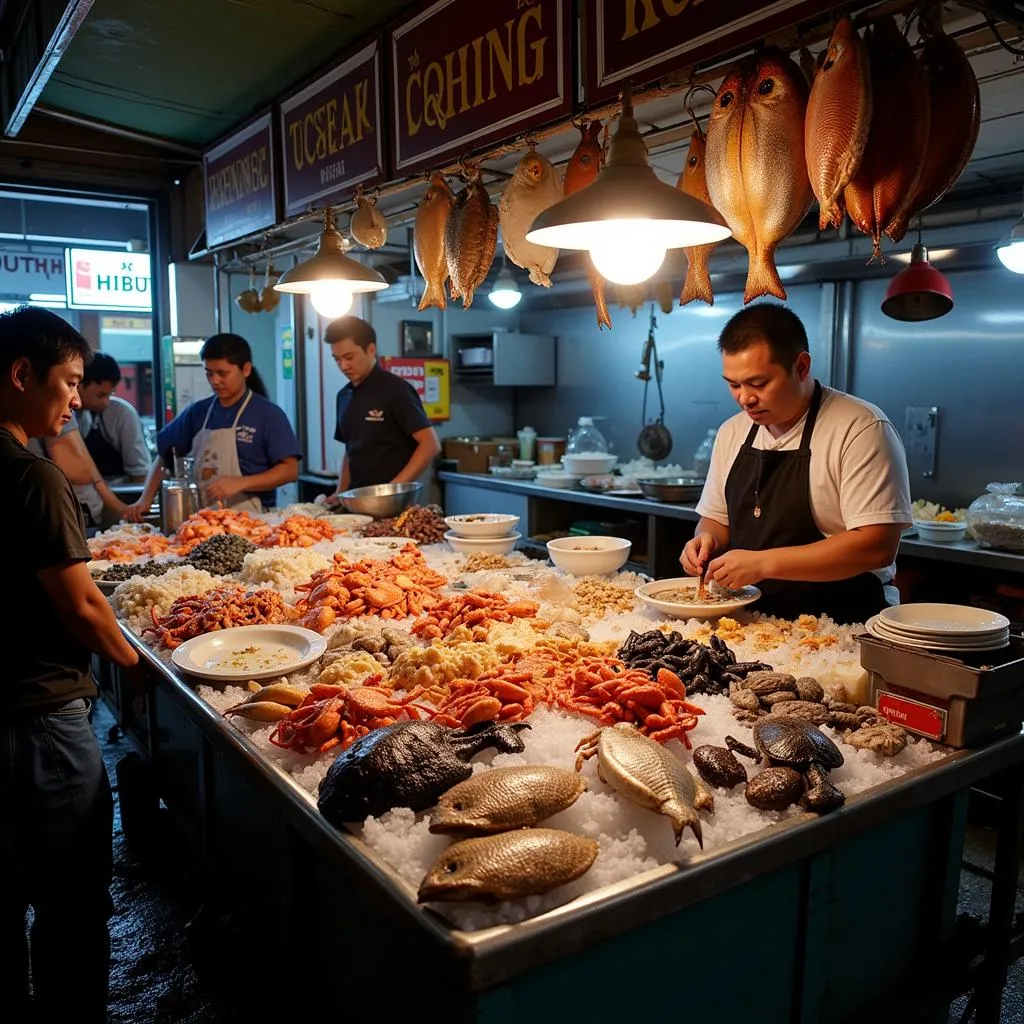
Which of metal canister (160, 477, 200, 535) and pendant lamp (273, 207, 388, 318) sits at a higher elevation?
pendant lamp (273, 207, 388, 318)

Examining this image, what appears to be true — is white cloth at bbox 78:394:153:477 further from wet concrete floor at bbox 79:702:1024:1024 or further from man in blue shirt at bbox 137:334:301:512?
wet concrete floor at bbox 79:702:1024:1024

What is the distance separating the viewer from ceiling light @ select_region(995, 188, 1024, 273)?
13.9ft

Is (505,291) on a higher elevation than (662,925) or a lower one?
higher

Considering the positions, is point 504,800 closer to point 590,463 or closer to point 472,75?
point 472,75

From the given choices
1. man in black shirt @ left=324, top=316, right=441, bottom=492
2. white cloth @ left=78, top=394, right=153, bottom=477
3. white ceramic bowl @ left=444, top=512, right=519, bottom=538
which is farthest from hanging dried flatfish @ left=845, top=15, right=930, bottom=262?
white cloth @ left=78, top=394, right=153, bottom=477

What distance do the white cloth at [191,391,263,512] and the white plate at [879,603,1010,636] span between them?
4.12 meters

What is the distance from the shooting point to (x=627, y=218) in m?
1.78

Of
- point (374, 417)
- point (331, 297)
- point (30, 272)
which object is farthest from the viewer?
point (30, 272)

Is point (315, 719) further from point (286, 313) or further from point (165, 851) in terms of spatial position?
point (286, 313)

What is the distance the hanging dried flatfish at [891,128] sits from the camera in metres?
1.87

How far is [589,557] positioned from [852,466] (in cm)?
103

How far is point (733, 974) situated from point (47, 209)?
1231 centimetres

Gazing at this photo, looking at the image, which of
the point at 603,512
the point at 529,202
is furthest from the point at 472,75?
the point at 603,512

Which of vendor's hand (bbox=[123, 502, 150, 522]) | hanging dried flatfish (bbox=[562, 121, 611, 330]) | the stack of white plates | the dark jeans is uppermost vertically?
hanging dried flatfish (bbox=[562, 121, 611, 330])
